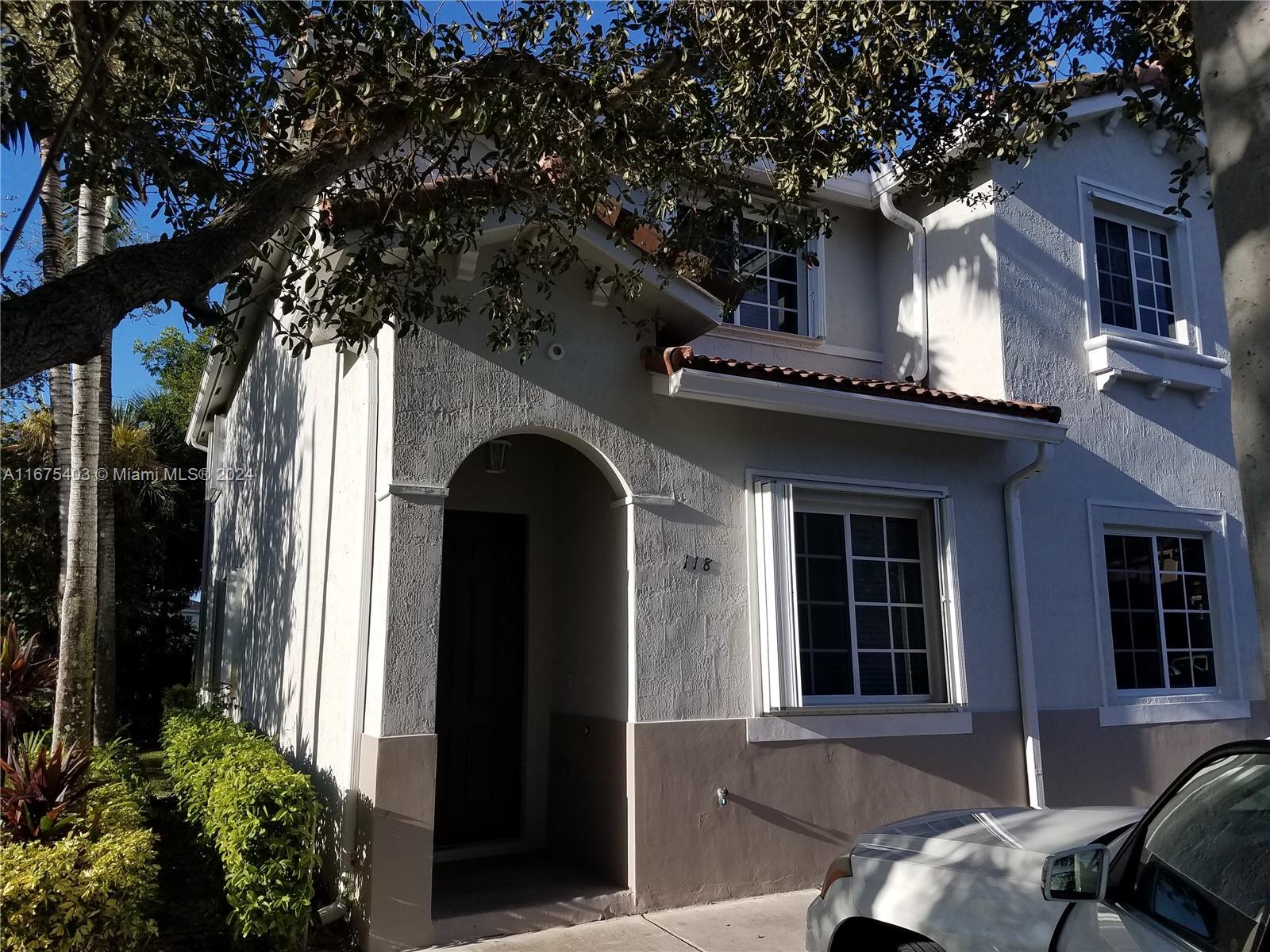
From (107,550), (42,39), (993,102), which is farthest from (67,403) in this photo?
(993,102)

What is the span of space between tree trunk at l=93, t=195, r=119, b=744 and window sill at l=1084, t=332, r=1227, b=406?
10.3 metres

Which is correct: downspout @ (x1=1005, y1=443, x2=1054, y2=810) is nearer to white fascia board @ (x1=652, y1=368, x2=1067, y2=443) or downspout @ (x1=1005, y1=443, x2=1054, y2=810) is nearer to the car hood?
white fascia board @ (x1=652, y1=368, x2=1067, y2=443)

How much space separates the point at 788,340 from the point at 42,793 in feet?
22.8

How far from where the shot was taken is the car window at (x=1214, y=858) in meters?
2.41

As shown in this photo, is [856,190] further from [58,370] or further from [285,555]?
[58,370]

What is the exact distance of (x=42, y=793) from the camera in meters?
5.82

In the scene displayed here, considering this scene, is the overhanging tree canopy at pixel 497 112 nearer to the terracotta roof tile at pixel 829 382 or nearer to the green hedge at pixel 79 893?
the terracotta roof tile at pixel 829 382

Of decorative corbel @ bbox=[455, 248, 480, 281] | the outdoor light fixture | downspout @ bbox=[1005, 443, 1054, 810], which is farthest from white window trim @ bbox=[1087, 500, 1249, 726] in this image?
decorative corbel @ bbox=[455, 248, 480, 281]

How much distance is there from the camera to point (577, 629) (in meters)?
7.64

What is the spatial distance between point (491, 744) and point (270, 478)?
381cm

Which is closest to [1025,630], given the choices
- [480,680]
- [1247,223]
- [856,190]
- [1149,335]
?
[1149,335]

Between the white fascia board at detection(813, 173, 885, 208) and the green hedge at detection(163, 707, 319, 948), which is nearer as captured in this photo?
the green hedge at detection(163, 707, 319, 948)

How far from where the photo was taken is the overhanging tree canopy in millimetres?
5000

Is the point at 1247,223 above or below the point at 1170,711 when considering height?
above
